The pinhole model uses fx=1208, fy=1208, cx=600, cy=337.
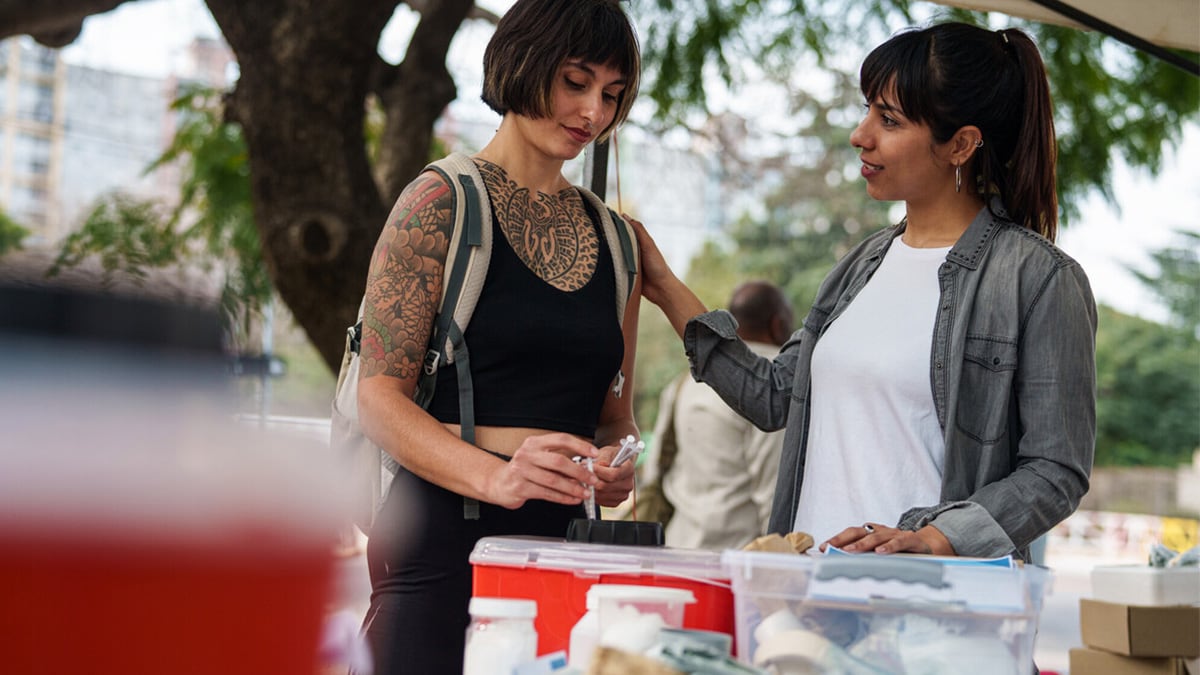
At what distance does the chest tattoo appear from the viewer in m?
1.85

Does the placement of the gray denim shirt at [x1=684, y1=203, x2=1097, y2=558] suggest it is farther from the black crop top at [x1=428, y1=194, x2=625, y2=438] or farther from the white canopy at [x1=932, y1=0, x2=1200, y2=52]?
the white canopy at [x1=932, y1=0, x2=1200, y2=52]

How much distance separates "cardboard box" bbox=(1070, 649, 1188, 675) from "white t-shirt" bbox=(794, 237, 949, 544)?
2.26 meters

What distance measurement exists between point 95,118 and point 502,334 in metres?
11.0

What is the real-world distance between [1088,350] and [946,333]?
0.22 metres

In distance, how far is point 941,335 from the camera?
194cm

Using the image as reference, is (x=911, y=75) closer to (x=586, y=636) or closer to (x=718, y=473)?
(x=586, y=636)

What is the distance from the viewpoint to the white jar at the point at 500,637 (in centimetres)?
121

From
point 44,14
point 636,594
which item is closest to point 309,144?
point 44,14

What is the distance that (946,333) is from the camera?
1936mm

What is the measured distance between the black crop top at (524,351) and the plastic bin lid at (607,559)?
0.43 m

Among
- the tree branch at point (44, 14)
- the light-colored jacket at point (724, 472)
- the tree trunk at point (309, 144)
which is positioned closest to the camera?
the light-colored jacket at point (724, 472)

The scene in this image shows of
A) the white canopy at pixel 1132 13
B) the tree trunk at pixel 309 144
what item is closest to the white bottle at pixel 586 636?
the white canopy at pixel 1132 13

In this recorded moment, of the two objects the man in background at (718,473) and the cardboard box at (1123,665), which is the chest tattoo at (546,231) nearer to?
the man in background at (718,473)

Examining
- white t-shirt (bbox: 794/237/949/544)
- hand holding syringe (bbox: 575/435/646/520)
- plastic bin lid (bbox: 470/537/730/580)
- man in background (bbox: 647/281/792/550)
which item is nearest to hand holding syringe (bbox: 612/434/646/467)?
hand holding syringe (bbox: 575/435/646/520)
